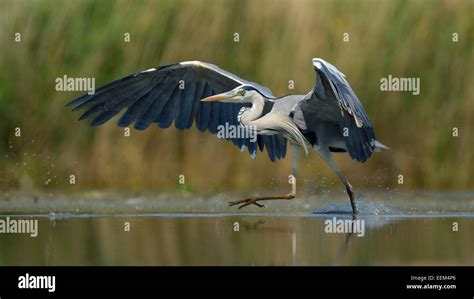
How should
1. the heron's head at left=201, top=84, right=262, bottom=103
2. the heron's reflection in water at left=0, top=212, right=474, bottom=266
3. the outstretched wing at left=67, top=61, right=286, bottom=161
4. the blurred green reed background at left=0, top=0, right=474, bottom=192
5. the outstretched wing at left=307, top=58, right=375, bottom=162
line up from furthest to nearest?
the blurred green reed background at left=0, top=0, right=474, bottom=192 < the outstretched wing at left=67, top=61, right=286, bottom=161 < the heron's head at left=201, top=84, right=262, bottom=103 < the outstretched wing at left=307, top=58, right=375, bottom=162 < the heron's reflection in water at left=0, top=212, right=474, bottom=266

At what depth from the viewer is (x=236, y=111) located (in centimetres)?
1195

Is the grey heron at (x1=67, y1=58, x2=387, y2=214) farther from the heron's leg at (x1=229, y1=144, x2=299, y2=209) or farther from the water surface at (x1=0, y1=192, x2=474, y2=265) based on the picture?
the water surface at (x1=0, y1=192, x2=474, y2=265)

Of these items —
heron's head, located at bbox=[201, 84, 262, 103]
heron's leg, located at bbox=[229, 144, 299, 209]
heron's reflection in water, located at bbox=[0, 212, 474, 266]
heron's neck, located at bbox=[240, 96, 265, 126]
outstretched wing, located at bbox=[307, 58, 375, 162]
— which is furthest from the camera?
heron's neck, located at bbox=[240, 96, 265, 126]

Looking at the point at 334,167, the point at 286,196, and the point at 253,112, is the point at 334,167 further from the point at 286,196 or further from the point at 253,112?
the point at 253,112

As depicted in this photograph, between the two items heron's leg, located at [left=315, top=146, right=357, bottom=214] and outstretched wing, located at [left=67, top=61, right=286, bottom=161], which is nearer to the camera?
heron's leg, located at [left=315, top=146, right=357, bottom=214]

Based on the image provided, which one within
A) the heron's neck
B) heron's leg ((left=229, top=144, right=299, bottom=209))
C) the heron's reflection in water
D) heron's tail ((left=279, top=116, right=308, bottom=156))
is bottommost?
the heron's reflection in water

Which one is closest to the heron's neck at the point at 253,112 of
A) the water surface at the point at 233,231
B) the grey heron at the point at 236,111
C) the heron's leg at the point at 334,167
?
the grey heron at the point at 236,111

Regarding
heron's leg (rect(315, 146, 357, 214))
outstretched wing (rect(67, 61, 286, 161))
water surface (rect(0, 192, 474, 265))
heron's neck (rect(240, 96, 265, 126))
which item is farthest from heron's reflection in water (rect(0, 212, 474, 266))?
outstretched wing (rect(67, 61, 286, 161))

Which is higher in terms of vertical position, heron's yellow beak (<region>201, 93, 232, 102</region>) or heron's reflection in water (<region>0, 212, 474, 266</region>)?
heron's yellow beak (<region>201, 93, 232, 102</region>)

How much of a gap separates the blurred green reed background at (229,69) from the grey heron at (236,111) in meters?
0.85

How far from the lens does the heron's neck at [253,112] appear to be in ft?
36.3

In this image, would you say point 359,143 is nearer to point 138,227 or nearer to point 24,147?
point 138,227

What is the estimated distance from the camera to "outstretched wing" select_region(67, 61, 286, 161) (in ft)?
36.9
